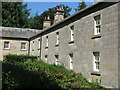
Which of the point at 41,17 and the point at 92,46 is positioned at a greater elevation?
the point at 41,17

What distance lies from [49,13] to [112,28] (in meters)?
46.4

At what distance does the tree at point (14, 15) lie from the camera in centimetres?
4434

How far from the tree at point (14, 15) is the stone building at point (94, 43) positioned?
27923 millimetres

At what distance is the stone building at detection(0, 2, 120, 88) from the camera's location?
1118cm

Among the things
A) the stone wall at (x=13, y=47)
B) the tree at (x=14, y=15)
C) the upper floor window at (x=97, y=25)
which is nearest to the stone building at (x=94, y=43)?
the upper floor window at (x=97, y=25)

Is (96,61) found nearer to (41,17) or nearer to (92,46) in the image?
(92,46)

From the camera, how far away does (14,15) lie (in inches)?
Answer: 1827

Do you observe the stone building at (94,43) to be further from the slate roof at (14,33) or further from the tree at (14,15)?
the tree at (14,15)

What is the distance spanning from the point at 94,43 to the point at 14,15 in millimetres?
37145

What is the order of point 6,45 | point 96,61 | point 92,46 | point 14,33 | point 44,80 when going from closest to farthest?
1. point 44,80
2. point 96,61
3. point 92,46
4. point 6,45
5. point 14,33

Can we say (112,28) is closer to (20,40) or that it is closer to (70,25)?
(70,25)

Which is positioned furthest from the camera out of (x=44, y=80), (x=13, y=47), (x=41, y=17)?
(x=41, y=17)

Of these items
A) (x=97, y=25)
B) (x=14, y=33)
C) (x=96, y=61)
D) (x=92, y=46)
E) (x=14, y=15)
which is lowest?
(x=96, y=61)

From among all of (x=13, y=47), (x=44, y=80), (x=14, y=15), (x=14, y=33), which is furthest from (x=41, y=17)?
(x=44, y=80)
